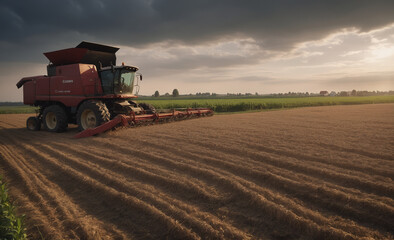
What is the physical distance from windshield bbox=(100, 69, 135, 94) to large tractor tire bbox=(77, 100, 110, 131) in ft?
3.59

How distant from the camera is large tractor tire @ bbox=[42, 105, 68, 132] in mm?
11070

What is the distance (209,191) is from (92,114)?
7970mm

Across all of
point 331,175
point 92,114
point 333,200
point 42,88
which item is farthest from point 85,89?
point 333,200

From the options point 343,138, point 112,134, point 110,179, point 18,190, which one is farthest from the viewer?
point 112,134

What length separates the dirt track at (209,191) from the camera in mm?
3043

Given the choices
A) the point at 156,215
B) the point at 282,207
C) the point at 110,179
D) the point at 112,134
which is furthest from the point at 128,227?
the point at 112,134

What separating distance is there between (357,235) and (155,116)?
9.16 metres

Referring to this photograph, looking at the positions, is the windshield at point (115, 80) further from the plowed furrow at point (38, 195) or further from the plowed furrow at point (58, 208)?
the plowed furrow at point (58, 208)

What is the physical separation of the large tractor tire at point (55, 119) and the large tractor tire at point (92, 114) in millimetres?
1307

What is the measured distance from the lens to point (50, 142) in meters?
8.62

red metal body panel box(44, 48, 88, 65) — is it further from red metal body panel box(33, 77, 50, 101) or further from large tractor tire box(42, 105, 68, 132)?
large tractor tire box(42, 105, 68, 132)

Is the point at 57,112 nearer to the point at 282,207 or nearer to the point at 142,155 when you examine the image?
the point at 142,155

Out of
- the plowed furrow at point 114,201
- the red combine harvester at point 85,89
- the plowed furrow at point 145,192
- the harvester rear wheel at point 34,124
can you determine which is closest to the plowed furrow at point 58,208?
the plowed furrow at point 114,201

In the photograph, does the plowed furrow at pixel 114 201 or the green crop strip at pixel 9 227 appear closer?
the green crop strip at pixel 9 227
